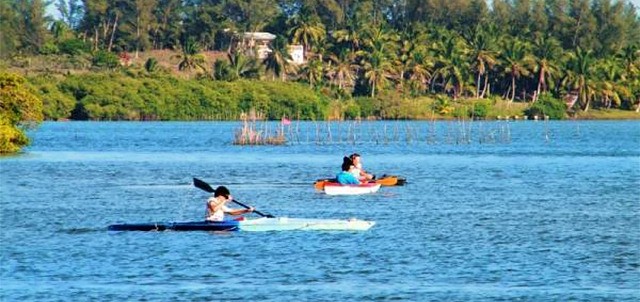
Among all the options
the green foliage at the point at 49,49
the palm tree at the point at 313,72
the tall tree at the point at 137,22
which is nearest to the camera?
the palm tree at the point at 313,72

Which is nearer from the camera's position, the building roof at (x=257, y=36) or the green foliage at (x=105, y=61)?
the green foliage at (x=105, y=61)

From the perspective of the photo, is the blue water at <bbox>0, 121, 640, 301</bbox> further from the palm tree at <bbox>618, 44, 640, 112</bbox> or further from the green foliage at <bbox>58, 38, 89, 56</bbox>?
the green foliage at <bbox>58, 38, 89, 56</bbox>

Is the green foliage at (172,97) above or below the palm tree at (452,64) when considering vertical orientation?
below

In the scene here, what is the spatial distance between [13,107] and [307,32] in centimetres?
10382

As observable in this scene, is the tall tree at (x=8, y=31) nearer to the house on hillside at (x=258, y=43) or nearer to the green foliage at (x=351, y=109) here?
the house on hillside at (x=258, y=43)

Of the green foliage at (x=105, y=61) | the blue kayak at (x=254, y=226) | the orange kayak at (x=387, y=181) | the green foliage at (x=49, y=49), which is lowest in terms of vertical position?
the orange kayak at (x=387, y=181)

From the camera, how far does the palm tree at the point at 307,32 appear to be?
185875 mm

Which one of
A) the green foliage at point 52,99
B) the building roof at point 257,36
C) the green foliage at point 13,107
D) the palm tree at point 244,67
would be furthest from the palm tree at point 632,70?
the green foliage at point 13,107

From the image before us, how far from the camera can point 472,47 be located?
177 metres

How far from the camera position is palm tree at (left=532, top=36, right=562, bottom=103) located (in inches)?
6914

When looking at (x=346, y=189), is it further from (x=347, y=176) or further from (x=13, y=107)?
(x=13, y=107)

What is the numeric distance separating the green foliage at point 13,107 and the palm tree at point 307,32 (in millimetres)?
100632

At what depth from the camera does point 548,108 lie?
586ft

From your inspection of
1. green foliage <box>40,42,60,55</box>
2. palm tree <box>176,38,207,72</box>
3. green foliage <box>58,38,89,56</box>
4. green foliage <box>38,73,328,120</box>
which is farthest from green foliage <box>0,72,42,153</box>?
green foliage <box>40,42,60,55</box>
